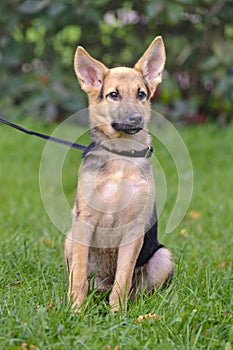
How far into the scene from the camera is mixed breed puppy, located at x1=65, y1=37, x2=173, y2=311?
3527 mm

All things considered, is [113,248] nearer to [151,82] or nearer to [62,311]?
[62,311]

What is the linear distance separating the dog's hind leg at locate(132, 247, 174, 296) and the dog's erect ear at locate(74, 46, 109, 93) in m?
1.06

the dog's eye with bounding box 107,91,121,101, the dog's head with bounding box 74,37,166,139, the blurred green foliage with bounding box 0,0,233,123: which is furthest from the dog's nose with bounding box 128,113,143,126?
the blurred green foliage with bounding box 0,0,233,123

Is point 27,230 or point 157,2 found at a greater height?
point 157,2

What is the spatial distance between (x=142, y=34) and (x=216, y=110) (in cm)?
149

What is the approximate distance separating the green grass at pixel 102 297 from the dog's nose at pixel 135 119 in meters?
0.93

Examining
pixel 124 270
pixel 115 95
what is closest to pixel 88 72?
pixel 115 95

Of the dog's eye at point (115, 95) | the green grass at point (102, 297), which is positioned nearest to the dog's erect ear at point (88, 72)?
the dog's eye at point (115, 95)

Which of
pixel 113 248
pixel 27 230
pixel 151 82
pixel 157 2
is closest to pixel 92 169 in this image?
pixel 113 248

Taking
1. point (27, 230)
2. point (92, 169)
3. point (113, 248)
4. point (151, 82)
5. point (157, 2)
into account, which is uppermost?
point (157, 2)

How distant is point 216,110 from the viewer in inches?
362

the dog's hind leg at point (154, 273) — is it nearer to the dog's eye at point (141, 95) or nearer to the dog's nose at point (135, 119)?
the dog's nose at point (135, 119)

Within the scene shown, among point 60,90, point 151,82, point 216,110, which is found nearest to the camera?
point 151,82

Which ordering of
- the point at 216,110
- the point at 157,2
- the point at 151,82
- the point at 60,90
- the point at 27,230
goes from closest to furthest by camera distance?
1. the point at 151,82
2. the point at 27,230
3. the point at 157,2
4. the point at 60,90
5. the point at 216,110
